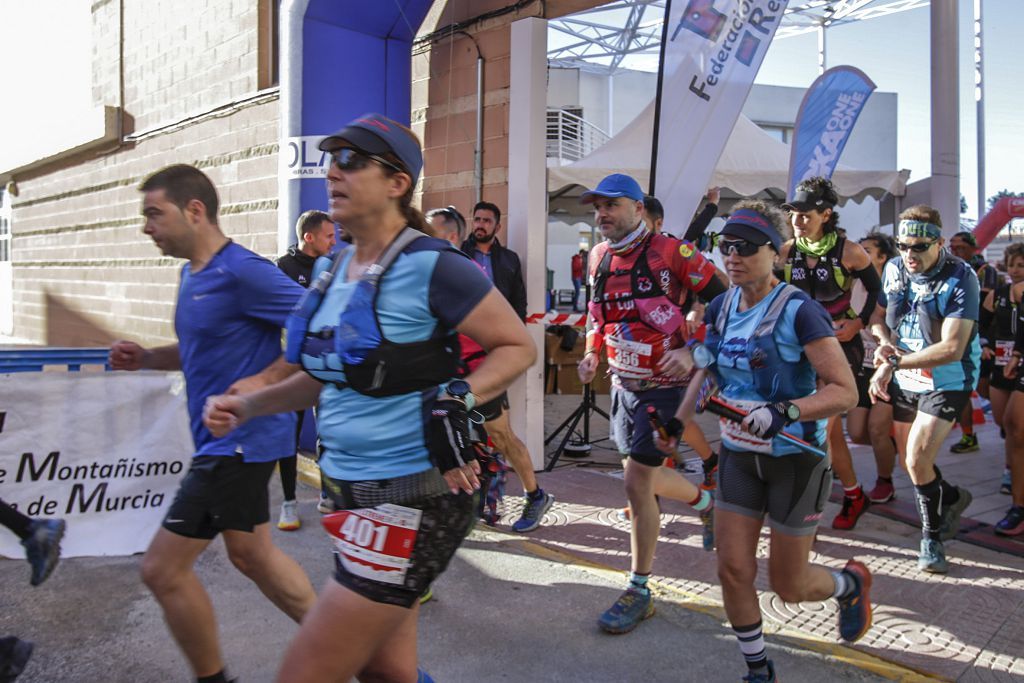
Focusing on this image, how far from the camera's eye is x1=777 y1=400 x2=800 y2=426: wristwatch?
284 cm

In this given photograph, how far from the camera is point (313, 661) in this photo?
202 cm

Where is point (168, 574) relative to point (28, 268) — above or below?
below

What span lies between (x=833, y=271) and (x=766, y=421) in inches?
118

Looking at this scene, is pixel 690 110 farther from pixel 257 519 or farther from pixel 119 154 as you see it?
pixel 119 154

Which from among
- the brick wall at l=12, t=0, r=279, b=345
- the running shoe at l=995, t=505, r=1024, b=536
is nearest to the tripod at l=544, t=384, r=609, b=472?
the running shoe at l=995, t=505, r=1024, b=536

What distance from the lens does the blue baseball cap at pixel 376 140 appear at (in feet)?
7.32

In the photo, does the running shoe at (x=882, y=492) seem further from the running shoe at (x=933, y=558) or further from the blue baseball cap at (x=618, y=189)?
the blue baseball cap at (x=618, y=189)

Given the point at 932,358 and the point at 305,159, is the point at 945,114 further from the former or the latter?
the point at 305,159

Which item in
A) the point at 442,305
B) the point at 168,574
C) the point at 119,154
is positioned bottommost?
the point at 168,574

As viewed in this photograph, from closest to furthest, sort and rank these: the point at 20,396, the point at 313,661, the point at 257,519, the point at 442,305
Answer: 1. the point at 313,661
2. the point at 442,305
3. the point at 257,519
4. the point at 20,396

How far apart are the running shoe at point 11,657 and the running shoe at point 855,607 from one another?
3064 mm

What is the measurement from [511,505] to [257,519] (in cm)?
313

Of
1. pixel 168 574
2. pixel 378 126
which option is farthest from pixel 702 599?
pixel 378 126

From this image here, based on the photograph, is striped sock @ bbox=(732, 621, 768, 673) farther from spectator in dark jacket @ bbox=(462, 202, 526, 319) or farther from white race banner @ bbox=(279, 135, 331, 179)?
white race banner @ bbox=(279, 135, 331, 179)
